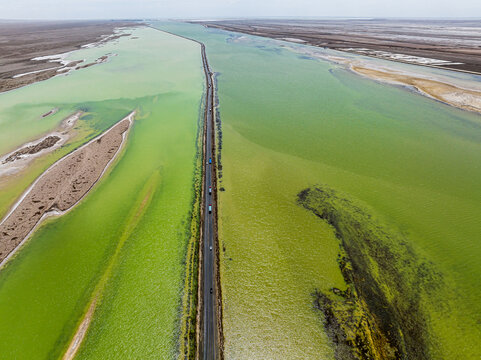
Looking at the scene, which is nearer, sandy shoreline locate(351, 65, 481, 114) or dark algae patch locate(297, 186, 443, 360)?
dark algae patch locate(297, 186, 443, 360)

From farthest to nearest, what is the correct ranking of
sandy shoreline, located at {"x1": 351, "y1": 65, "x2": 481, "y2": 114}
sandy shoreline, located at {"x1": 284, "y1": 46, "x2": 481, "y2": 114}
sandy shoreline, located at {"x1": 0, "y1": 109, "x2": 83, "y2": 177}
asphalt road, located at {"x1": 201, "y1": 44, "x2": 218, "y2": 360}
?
sandy shoreline, located at {"x1": 284, "y1": 46, "x2": 481, "y2": 114} < sandy shoreline, located at {"x1": 351, "y1": 65, "x2": 481, "y2": 114} < sandy shoreline, located at {"x1": 0, "y1": 109, "x2": 83, "y2": 177} < asphalt road, located at {"x1": 201, "y1": 44, "x2": 218, "y2": 360}

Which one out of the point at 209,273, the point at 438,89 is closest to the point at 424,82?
the point at 438,89

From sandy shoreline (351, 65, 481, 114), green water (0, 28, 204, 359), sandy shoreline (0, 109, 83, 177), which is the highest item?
sandy shoreline (351, 65, 481, 114)

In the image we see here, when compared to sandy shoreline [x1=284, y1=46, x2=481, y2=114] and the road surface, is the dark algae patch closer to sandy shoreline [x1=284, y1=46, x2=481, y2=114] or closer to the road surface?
the road surface

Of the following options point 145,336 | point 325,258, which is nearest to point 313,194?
point 325,258

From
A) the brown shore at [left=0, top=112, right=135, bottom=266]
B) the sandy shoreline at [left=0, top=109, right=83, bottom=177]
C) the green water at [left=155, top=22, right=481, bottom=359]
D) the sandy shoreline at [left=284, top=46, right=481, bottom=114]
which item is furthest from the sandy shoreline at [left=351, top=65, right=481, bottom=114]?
the sandy shoreline at [left=0, top=109, right=83, bottom=177]

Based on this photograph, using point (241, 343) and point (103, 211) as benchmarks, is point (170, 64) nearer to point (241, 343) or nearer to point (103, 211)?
point (103, 211)
